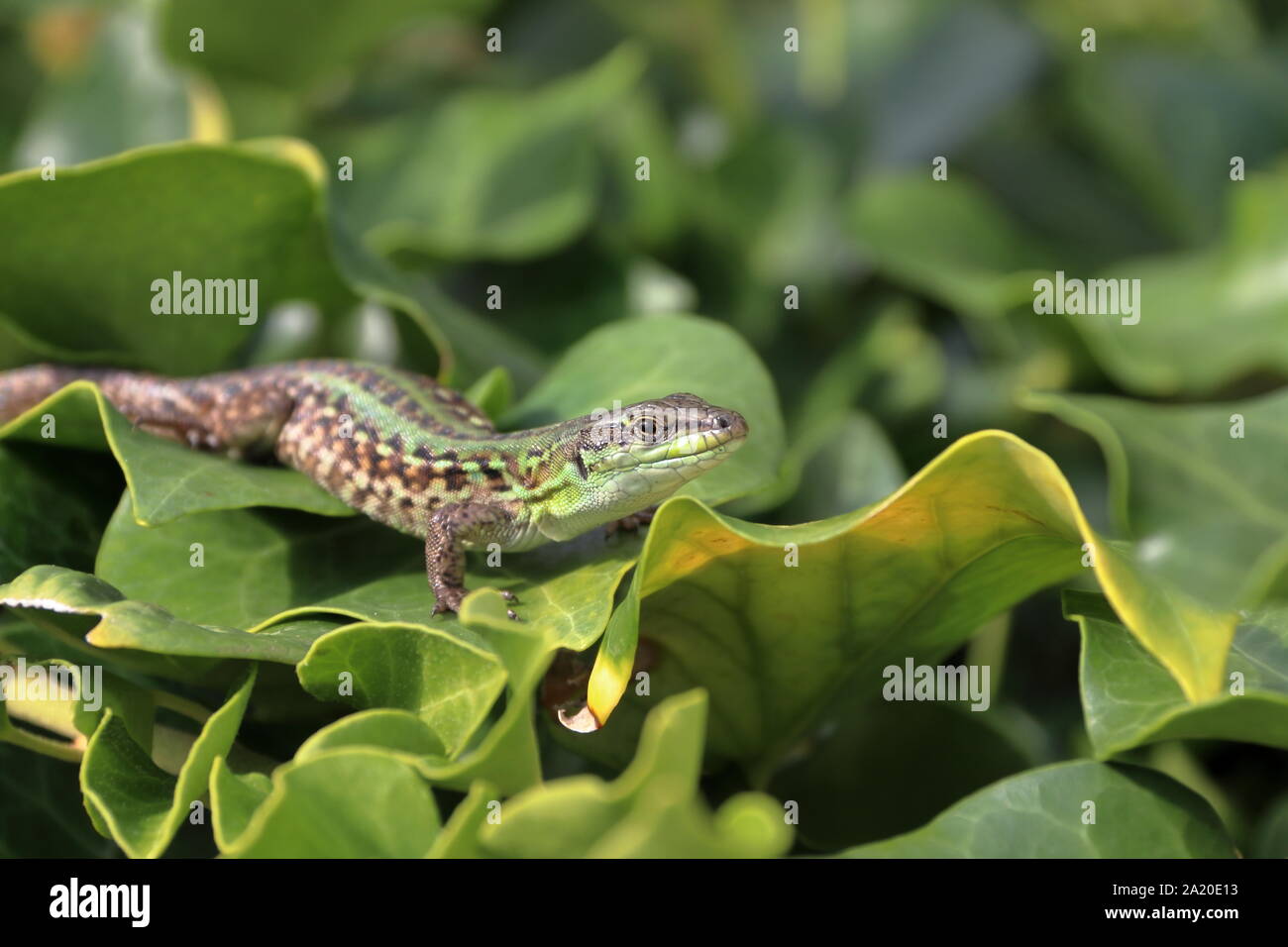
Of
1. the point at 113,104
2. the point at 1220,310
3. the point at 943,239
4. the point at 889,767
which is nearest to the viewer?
the point at 889,767

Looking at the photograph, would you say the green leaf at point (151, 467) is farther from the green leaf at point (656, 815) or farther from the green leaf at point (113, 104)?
the green leaf at point (113, 104)

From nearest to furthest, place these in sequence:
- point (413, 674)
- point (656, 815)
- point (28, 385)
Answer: point (656, 815), point (413, 674), point (28, 385)

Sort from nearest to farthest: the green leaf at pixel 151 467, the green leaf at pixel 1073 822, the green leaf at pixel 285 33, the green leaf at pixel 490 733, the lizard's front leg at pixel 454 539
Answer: the green leaf at pixel 490 733, the green leaf at pixel 1073 822, the green leaf at pixel 151 467, the lizard's front leg at pixel 454 539, the green leaf at pixel 285 33

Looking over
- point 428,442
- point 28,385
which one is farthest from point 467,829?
point 28,385

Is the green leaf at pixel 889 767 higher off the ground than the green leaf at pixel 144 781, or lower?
lower

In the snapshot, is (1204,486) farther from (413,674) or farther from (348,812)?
(348,812)

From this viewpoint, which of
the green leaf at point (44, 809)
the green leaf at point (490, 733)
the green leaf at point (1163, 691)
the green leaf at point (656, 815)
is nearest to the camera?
the green leaf at point (656, 815)

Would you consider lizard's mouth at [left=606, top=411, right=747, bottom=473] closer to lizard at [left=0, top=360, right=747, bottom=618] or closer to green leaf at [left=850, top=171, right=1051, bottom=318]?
lizard at [left=0, top=360, right=747, bottom=618]

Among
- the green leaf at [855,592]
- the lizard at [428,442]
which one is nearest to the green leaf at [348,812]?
the green leaf at [855,592]
